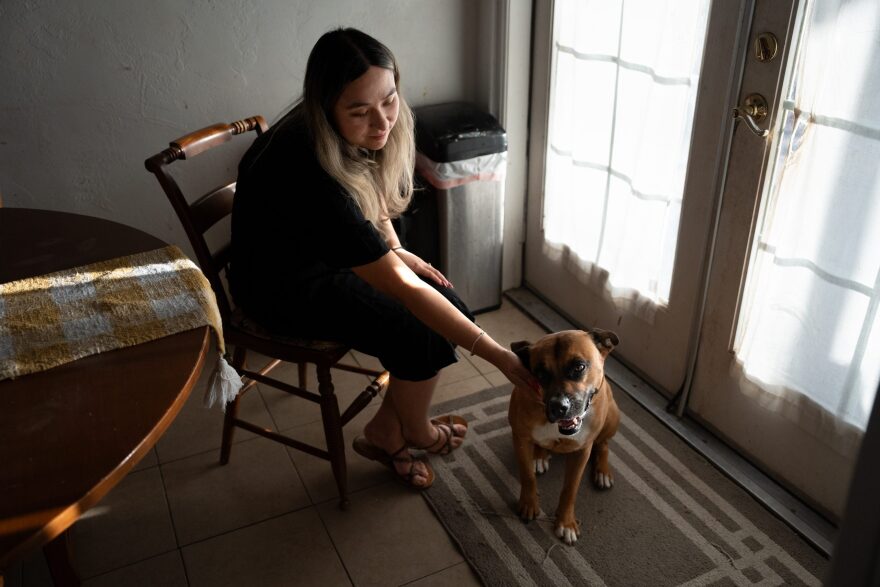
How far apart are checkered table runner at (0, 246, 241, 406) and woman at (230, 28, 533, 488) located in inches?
10.7

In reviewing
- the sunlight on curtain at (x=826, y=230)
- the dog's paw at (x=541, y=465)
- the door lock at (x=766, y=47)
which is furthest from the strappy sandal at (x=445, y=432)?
the door lock at (x=766, y=47)

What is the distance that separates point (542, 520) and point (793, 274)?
2.80 feet

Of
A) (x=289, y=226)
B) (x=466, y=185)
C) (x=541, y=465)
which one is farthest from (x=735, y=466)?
(x=289, y=226)

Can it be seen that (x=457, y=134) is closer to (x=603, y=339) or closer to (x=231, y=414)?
(x=603, y=339)

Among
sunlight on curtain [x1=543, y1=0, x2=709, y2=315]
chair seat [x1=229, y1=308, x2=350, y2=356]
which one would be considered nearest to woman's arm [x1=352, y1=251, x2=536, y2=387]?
chair seat [x1=229, y1=308, x2=350, y2=356]

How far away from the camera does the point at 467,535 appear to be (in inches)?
72.9

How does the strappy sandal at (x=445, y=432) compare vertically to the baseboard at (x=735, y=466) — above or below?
above

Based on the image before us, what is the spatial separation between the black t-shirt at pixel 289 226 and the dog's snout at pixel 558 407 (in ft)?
1.55

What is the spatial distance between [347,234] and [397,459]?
0.73 metres

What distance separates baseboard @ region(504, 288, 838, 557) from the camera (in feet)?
6.02

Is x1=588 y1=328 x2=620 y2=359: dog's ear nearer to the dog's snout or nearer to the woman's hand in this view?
the dog's snout

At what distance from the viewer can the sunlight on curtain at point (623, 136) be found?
6.48 feet

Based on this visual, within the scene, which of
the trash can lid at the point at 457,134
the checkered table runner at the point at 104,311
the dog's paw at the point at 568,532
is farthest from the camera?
the trash can lid at the point at 457,134

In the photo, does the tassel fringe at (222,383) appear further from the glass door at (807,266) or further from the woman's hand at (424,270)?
the glass door at (807,266)
